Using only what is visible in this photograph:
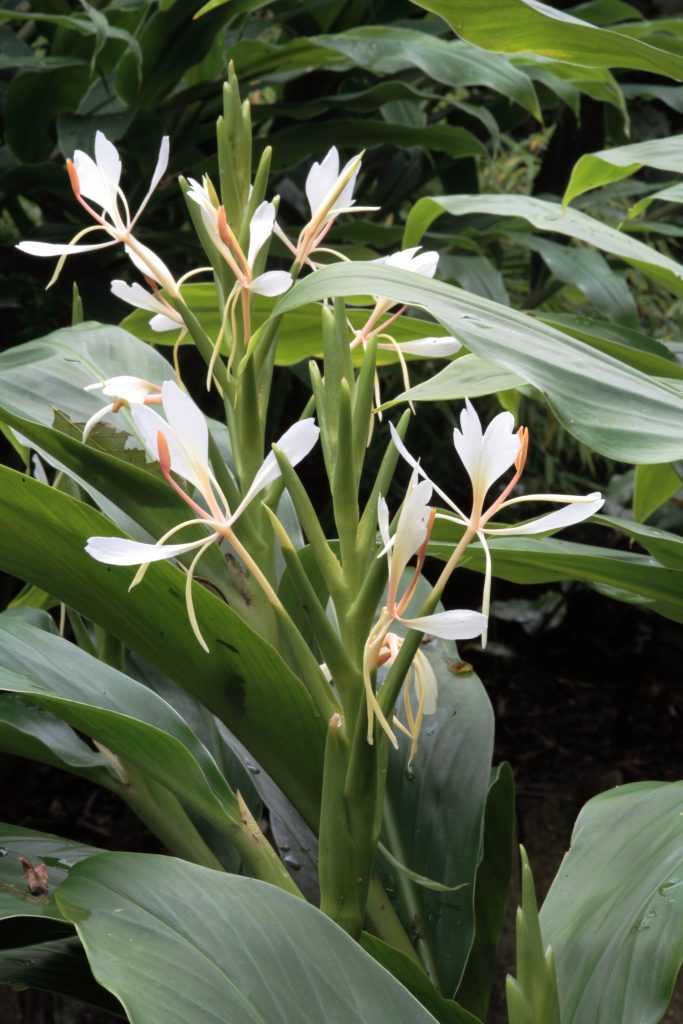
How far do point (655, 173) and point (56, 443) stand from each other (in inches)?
49.6

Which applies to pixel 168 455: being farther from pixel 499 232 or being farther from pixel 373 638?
pixel 499 232

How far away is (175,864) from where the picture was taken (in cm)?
42

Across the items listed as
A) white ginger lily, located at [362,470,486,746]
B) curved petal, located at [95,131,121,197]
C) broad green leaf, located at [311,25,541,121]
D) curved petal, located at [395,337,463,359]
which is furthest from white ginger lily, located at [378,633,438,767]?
broad green leaf, located at [311,25,541,121]

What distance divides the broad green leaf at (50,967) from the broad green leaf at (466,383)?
0.28 m

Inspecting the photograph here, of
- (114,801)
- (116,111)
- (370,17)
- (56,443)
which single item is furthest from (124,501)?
(370,17)

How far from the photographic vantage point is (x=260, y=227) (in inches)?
19.0

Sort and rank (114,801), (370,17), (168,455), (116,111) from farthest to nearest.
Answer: (370,17) → (114,801) → (116,111) → (168,455)

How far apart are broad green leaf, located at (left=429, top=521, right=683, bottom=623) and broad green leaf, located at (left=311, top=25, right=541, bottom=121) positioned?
580 mm

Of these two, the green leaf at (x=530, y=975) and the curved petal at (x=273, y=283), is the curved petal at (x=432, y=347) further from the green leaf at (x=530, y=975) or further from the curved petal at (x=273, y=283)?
the green leaf at (x=530, y=975)

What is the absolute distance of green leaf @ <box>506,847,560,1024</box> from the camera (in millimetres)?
384

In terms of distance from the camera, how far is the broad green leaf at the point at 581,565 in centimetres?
53

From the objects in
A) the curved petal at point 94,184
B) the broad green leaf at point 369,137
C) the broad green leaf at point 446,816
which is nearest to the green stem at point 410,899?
the broad green leaf at point 446,816

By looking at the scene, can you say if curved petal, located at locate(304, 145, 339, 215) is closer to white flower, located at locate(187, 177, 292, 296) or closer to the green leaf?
white flower, located at locate(187, 177, 292, 296)

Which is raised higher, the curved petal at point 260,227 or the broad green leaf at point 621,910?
the curved petal at point 260,227
